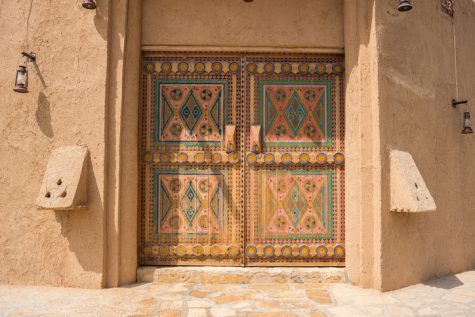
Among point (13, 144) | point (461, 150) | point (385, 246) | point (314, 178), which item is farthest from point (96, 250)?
point (461, 150)

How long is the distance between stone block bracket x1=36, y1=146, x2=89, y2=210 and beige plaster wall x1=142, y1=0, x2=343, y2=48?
60.4 inches

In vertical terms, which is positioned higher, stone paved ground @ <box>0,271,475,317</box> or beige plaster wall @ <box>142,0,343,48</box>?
beige plaster wall @ <box>142,0,343,48</box>

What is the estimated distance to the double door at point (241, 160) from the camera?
13.1ft

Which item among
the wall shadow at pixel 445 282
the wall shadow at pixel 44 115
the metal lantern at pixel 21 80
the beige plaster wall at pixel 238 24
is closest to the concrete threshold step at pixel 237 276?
the wall shadow at pixel 445 282

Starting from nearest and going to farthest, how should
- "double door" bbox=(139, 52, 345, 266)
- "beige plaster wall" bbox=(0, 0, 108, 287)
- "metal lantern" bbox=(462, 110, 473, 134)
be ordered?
"beige plaster wall" bbox=(0, 0, 108, 287) → "double door" bbox=(139, 52, 345, 266) → "metal lantern" bbox=(462, 110, 473, 134)

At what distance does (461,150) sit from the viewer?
4.46 meters

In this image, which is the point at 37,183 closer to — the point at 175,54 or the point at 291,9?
the point at 175,54

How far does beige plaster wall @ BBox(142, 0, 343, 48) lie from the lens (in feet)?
13.2

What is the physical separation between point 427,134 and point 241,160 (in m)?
2.14

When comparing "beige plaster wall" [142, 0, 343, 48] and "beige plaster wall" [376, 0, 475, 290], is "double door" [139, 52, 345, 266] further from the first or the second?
"beige plaster wall" [376, 0, 475, 290]

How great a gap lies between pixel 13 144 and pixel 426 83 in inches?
182

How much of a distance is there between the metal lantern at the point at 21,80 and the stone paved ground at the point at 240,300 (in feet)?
6.57

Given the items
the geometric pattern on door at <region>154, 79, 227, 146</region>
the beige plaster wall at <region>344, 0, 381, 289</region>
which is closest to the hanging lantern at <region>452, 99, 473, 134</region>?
the beige plaster wall at <region>344, 0, 381, 289</region>

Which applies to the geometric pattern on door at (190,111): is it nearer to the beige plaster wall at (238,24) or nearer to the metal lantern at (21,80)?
the beige plaster wall at (238,24)
